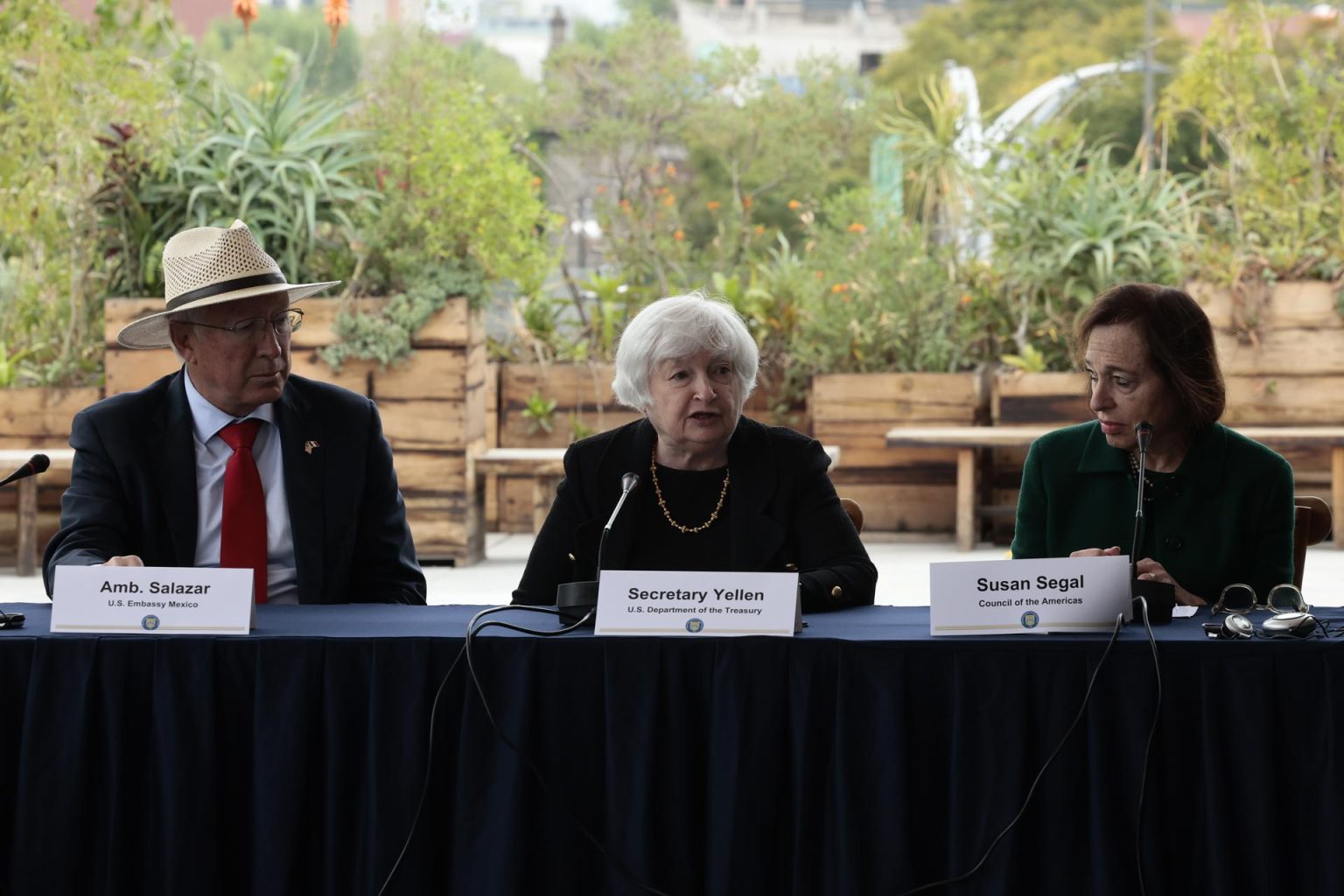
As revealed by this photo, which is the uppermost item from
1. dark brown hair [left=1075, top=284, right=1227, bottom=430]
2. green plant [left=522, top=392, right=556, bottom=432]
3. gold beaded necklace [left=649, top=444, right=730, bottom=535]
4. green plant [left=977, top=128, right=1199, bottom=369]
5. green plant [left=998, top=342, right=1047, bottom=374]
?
green plant [left=977, top=128, right=1199, bottom=369]

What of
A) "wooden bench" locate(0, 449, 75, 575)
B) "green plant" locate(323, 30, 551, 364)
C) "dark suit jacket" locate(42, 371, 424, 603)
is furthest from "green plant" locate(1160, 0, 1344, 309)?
"dark suit jacket" locate(42, 371, 424, 603)

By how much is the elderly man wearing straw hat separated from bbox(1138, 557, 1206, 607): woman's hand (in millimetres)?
1427

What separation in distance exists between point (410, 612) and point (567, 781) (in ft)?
1.48

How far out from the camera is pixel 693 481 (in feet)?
9.53

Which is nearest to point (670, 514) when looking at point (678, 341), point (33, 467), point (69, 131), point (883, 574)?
point (678, 341)

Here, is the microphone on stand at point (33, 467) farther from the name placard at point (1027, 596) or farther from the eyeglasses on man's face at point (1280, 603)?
the eyeglasses on man's face at point (1280, 603)

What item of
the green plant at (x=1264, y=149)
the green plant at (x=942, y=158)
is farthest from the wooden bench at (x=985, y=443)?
the green plant at (x=942, y=158)

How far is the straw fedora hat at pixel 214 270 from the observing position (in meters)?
2.90

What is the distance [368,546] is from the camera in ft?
10.2

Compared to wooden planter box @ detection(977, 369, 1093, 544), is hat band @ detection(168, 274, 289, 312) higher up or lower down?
higher up

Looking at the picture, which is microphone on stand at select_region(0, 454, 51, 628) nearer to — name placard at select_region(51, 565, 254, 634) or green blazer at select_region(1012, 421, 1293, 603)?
name placard at select_region(51, 565, 254, 634)

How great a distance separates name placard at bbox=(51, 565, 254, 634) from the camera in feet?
7.39

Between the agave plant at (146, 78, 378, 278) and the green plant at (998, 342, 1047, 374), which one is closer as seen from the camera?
the agave plant at (146, 78, 378, 278)

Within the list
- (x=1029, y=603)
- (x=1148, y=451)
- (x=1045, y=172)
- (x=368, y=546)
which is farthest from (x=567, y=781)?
(x=1045, y=172)
